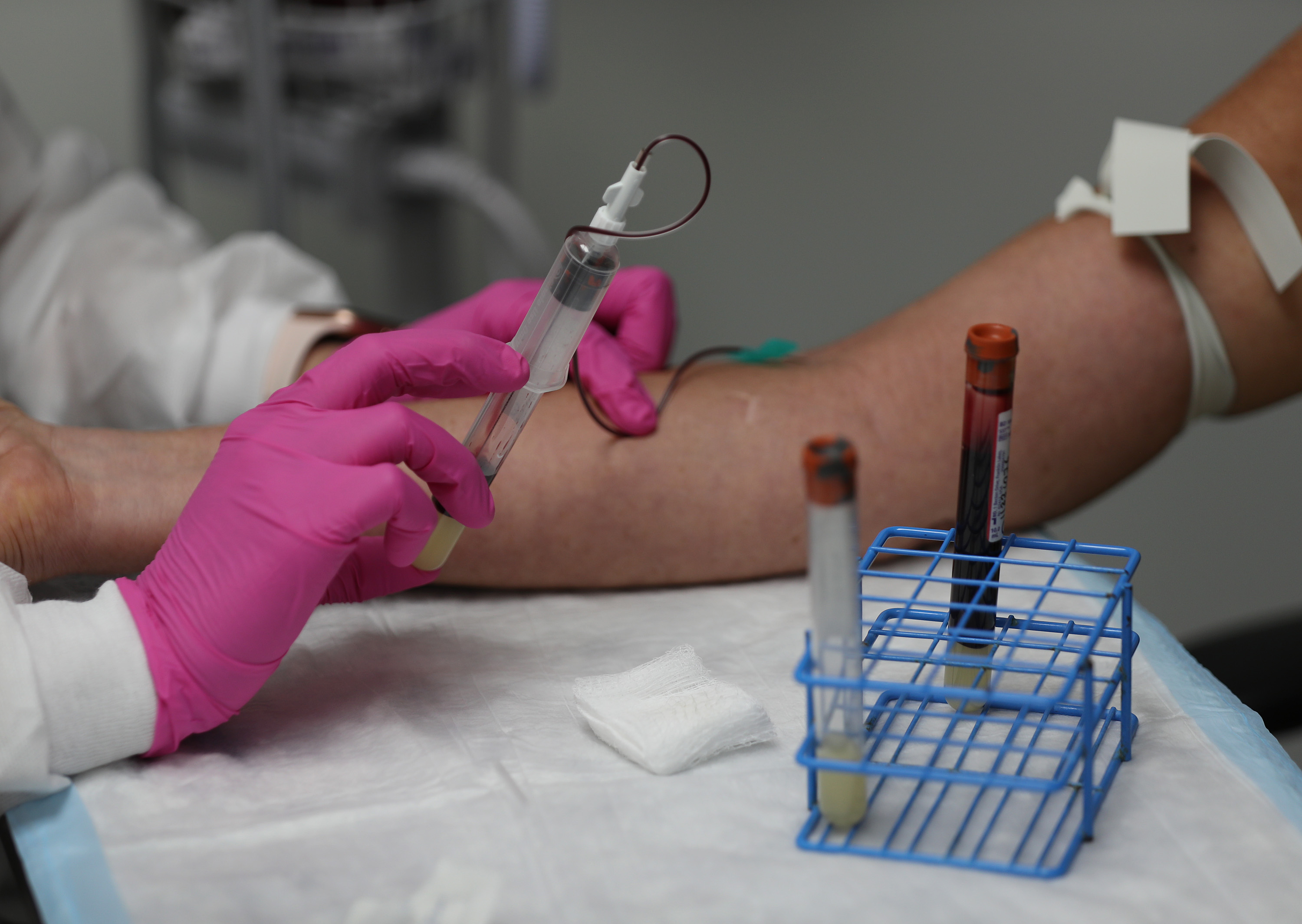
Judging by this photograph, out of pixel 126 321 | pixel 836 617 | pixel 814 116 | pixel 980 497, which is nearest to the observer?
pixel 836 617

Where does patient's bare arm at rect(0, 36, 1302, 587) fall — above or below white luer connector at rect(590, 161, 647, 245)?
below

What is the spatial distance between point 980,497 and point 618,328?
458 millimetres

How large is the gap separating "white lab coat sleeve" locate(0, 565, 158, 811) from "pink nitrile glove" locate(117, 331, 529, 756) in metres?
0.01

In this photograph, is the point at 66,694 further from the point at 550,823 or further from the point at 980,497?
the point at 980,497

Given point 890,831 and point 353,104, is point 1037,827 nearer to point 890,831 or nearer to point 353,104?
point 890,831

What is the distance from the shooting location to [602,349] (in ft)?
3.12

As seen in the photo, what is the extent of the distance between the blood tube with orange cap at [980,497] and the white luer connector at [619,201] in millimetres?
217

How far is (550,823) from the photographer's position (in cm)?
64

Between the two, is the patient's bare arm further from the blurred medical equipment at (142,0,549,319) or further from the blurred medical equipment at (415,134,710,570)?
the blurred medical equipment at (142,0,549,319)

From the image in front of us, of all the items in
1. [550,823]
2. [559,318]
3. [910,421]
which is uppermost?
[559,318]

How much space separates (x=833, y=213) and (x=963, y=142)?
0.42 metres

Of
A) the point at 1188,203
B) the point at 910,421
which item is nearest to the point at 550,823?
the point at 910,421

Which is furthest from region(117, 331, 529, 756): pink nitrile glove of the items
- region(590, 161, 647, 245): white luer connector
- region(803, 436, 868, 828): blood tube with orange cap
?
region(803, 436, 868, 828): blood tube with orange cap

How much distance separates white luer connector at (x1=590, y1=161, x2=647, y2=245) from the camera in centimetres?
67
